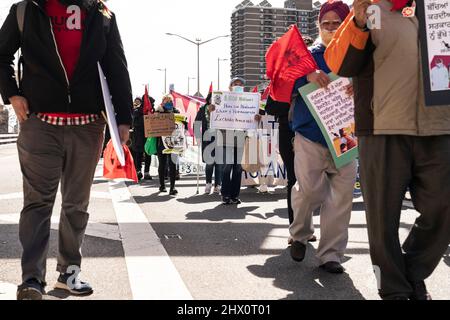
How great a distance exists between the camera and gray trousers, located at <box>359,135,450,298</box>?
10.2 ft

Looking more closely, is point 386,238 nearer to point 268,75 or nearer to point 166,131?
point 268,75

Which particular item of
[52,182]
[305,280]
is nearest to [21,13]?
[52,182]

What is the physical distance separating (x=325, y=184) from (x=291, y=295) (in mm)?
1295

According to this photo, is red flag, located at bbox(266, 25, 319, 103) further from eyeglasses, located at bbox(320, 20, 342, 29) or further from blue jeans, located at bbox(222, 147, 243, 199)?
blue jeans, located at bbox(222, 147, 243, 199)

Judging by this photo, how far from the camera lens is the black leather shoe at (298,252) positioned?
15.4ft

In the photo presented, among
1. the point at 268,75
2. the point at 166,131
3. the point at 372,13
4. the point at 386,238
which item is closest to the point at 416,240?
the point at 386,238

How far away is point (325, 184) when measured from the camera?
4746 millimetres

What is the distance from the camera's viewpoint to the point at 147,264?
175 inches

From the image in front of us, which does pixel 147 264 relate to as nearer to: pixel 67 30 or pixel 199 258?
pixel 199 258

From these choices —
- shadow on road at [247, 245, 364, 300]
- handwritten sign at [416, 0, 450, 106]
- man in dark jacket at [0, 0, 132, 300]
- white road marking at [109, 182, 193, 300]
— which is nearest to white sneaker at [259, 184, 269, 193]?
white road marking at [109, 182, 193, 300]

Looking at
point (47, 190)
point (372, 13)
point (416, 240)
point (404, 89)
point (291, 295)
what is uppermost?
point (372, 13)

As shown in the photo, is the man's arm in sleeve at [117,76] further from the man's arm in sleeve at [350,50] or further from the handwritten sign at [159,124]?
the handwritten sign at [159,124]

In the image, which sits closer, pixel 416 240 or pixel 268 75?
pixel 416 240

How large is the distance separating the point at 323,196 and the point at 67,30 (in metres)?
2.34
